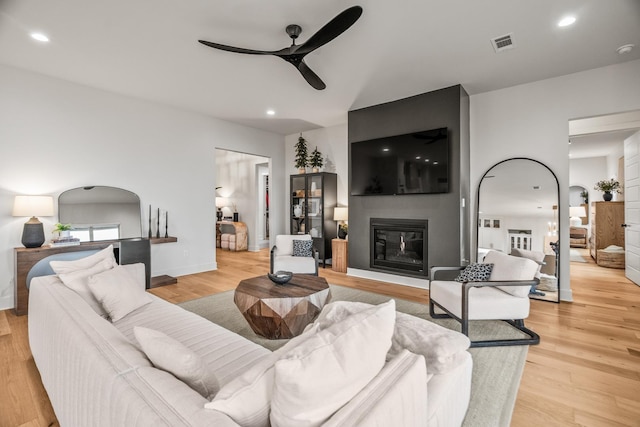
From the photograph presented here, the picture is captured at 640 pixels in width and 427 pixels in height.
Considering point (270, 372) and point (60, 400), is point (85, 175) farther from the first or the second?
point (270, 372)

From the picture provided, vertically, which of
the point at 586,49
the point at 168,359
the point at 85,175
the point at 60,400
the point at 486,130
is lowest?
the point at 60,400

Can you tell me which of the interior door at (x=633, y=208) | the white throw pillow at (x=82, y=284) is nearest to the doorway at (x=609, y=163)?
the interior door at (x=633, y=208)

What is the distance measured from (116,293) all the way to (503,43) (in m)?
4.10

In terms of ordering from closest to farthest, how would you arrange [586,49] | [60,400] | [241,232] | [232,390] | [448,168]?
[232,390]
[60,400]
[586,49]
[448,168]
[241,232]

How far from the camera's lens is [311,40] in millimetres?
2438

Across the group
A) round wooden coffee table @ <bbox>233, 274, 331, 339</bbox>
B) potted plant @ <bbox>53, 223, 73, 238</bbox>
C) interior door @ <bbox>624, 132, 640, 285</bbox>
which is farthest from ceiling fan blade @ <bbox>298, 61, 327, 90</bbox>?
interior door @ <bbox>624, 132, 640, 285</bbox>

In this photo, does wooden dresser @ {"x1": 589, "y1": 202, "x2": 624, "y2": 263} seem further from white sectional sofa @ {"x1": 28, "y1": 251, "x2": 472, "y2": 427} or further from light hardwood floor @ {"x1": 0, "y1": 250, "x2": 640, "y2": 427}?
white sectional sofa @ {"x1": 28, "y1": 251, "x2": 472, "y2": 427}

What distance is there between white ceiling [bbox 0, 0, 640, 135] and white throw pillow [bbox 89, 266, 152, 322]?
86.1 inches

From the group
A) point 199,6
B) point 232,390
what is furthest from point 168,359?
point 199,6

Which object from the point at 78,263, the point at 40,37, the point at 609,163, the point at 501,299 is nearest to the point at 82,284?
the point at 78,263

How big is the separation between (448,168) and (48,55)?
489 centimetres

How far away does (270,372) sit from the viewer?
2.91 ft

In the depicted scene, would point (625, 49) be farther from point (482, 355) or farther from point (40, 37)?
point (40, 37)

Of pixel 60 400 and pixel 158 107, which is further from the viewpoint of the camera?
pixel 158 107
